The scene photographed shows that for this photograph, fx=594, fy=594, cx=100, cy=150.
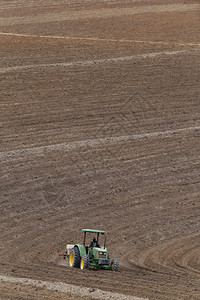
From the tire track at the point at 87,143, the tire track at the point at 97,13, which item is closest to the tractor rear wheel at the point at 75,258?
the tire track at the point at 87,143

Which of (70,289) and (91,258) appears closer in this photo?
(70,289)

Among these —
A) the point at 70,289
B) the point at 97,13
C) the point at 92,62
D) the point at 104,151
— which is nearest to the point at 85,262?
the point at 70,289

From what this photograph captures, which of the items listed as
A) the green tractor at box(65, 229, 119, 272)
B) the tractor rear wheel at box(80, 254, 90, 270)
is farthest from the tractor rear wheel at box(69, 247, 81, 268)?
the tractor rear wheel at box(80, 254, 90, 270)

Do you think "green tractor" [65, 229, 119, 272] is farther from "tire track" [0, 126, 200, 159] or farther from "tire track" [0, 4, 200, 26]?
"tire track" [0, 4, 200, 26]

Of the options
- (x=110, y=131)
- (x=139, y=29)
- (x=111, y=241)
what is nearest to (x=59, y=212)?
(x=111, y=241)

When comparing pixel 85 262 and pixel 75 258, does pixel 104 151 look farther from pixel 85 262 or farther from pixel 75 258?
pixel 85 262

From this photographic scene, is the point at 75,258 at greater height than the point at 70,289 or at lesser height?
lesser

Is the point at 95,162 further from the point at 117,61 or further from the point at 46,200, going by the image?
the point at 117,61

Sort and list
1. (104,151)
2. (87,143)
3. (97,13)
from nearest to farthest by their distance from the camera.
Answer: (104,151) < (87,143) < (97,13)

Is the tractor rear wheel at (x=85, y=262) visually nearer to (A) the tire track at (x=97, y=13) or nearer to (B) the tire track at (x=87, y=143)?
(B) the tire track at (x=87, y=143)
